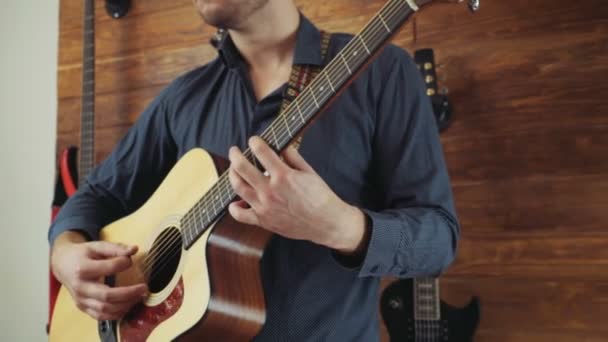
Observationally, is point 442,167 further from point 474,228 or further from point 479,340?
point 479,340

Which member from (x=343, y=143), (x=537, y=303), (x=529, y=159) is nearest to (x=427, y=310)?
(x=537, y=303)

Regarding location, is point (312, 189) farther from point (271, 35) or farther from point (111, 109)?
point (111, 109)

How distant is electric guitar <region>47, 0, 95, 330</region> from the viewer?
174cm

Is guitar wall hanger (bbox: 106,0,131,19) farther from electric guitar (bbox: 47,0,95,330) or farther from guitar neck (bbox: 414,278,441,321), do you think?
guitar neck (bbox: 414,278,441,321)

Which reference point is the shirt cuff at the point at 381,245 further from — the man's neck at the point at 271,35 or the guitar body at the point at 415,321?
the guitar body at the point at 415,321

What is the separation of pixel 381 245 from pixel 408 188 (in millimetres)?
152

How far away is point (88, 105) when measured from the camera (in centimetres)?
179

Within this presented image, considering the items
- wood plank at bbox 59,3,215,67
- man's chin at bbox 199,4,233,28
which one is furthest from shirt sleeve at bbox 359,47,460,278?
wood plank at bbox 59,3,215,67

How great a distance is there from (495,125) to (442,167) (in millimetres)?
523

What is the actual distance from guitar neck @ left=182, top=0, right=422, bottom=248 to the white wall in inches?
59.3

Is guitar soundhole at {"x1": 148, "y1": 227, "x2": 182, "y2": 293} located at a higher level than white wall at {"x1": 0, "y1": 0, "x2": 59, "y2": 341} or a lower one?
higher

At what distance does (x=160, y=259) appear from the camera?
Answer: 96cm

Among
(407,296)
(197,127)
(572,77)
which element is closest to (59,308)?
(197,127)

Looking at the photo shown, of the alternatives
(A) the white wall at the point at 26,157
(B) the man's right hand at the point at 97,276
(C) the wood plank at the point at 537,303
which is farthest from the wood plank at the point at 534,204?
(A) the white wall at the point at 26,157
